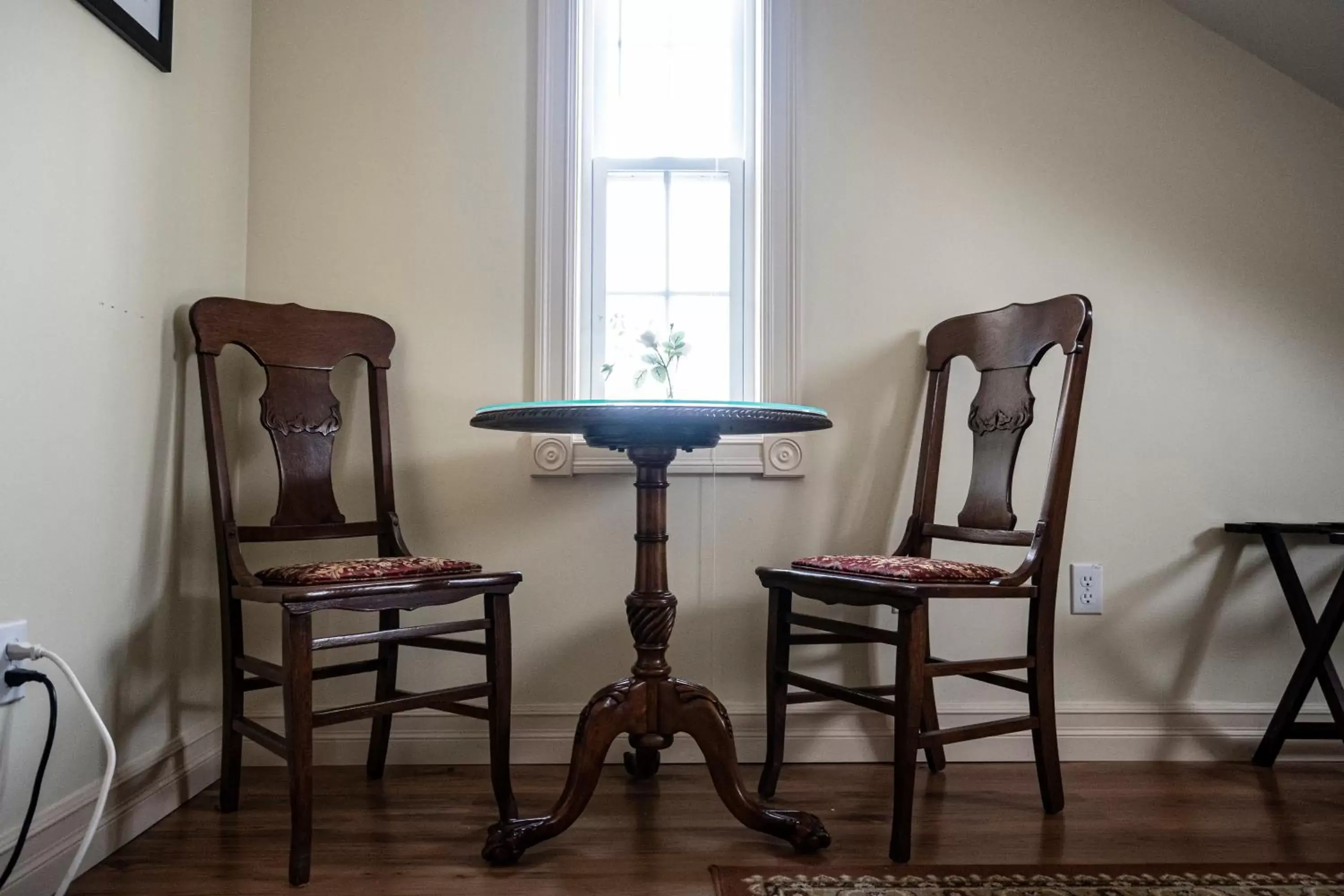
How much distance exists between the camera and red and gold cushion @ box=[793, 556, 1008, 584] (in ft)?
5.21

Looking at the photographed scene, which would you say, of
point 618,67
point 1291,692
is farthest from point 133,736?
point 1291,692

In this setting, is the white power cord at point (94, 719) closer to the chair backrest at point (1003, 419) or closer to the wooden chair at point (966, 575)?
the wooden chair at point (966, 575)

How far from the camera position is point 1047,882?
1368 millimetres

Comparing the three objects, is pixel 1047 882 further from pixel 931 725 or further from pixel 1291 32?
pixel 1291 32

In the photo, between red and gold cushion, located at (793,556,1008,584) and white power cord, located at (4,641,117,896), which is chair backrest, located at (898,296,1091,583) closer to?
red and gold cushion, located at (793,556,1008,584)

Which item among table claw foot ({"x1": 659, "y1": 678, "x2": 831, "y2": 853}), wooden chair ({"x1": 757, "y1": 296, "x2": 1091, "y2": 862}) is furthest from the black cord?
wooden chair ({"x1": 757, "y1": 296, "x2": 1091, "y2": 862})

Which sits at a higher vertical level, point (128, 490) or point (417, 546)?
point (128, 490)

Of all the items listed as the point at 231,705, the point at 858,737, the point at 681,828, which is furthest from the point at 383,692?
the point at 858,737

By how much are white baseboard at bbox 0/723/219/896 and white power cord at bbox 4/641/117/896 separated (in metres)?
0.05

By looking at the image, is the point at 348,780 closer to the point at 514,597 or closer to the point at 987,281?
the point at 514,597

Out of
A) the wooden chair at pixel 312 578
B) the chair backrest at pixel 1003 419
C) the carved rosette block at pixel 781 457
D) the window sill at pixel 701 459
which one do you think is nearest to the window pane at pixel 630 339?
the window sill at pixel 701 459

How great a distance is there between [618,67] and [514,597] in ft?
4.78

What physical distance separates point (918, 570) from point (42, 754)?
4.98 ft

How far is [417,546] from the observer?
2139 millimetres
